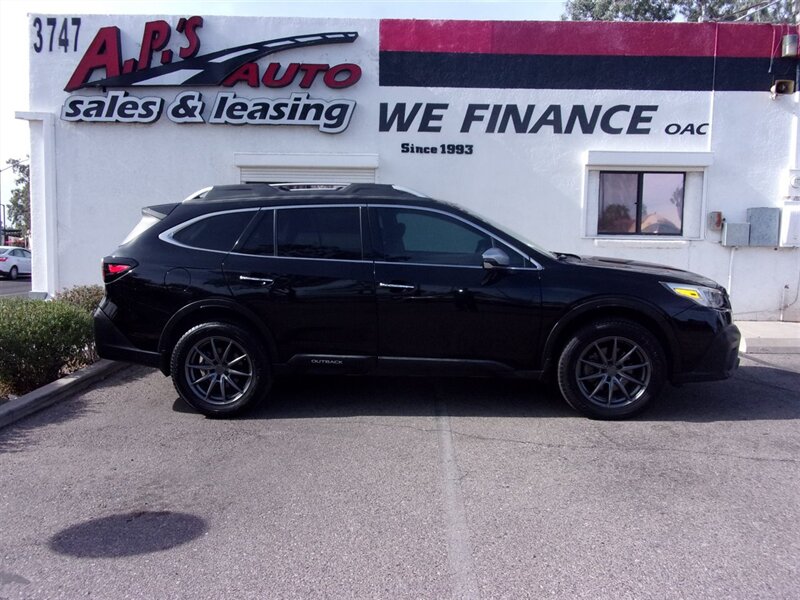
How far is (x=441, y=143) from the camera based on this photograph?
1091 cm

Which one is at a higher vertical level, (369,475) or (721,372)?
(721,372)

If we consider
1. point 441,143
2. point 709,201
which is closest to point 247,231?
point 441,143

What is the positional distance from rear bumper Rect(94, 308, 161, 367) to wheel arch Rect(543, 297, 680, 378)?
11.1 ft

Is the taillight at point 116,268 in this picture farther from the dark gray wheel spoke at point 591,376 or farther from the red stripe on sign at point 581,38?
the red stripe on sign at point 581,38

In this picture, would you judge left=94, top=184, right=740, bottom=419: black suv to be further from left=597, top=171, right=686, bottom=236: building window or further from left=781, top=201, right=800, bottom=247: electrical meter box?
left=781, top=201, right=800, bottom=247: electrical meter box

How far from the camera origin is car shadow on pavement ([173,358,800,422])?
6.07 metres

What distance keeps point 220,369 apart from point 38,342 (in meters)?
2.05

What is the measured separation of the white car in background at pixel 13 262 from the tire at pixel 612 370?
93.0 feet

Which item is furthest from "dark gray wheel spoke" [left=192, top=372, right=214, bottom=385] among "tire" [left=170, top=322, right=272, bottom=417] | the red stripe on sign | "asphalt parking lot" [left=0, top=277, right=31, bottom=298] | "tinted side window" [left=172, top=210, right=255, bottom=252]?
"asphalt parking lot" [left=0, top=277, right=31, bottom=298]

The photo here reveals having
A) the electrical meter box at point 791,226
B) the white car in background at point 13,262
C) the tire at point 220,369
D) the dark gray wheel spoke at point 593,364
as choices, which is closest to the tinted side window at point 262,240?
the tire at point 220,369

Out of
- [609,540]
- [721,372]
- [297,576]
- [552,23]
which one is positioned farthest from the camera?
[552,23]

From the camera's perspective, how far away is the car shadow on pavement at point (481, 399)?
19.9 feet

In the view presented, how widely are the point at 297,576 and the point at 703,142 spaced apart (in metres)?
9.95

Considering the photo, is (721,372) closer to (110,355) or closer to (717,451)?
(717,451)
